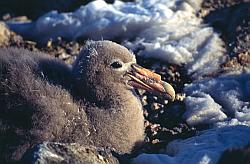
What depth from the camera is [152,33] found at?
28.1ft

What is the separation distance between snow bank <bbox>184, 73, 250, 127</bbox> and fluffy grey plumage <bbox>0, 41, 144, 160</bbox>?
675mm

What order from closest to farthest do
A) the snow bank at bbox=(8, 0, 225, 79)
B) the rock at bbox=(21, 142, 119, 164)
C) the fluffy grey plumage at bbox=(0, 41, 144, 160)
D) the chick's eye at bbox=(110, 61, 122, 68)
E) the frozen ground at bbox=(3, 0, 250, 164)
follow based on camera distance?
1. the rock at bbox=(21, 142, 119, 164)
2. the fluffy grey plumage at bbox=(0, 41, 144, 160)
3. the frozen ground at bbox=(3, 0, 250, 164)
4. the chick's eye at bbox=(110, 61, 122, 68)
5. the snow bank at bbox=(8, 0, 225, 79)

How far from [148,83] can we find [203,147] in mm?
932

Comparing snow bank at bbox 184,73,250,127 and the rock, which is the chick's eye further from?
the rock

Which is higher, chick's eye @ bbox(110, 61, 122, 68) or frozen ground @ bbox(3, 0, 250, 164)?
chick's eye @ bbox(110, 61, 122, 68)

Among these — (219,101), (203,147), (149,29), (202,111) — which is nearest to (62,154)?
(203,147)

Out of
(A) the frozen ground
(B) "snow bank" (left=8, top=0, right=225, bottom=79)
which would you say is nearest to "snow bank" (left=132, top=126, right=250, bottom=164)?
(A) the frozen ground

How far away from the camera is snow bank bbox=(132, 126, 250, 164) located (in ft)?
19.0

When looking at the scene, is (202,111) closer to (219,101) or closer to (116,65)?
(219,101)

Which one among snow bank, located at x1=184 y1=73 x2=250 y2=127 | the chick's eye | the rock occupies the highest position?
the chick's eye

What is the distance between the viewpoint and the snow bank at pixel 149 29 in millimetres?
8094

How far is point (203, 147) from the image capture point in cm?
599

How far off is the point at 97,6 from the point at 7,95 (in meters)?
3.30

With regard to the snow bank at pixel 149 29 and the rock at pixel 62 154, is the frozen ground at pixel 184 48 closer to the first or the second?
the snow bank at pixel 149 29
